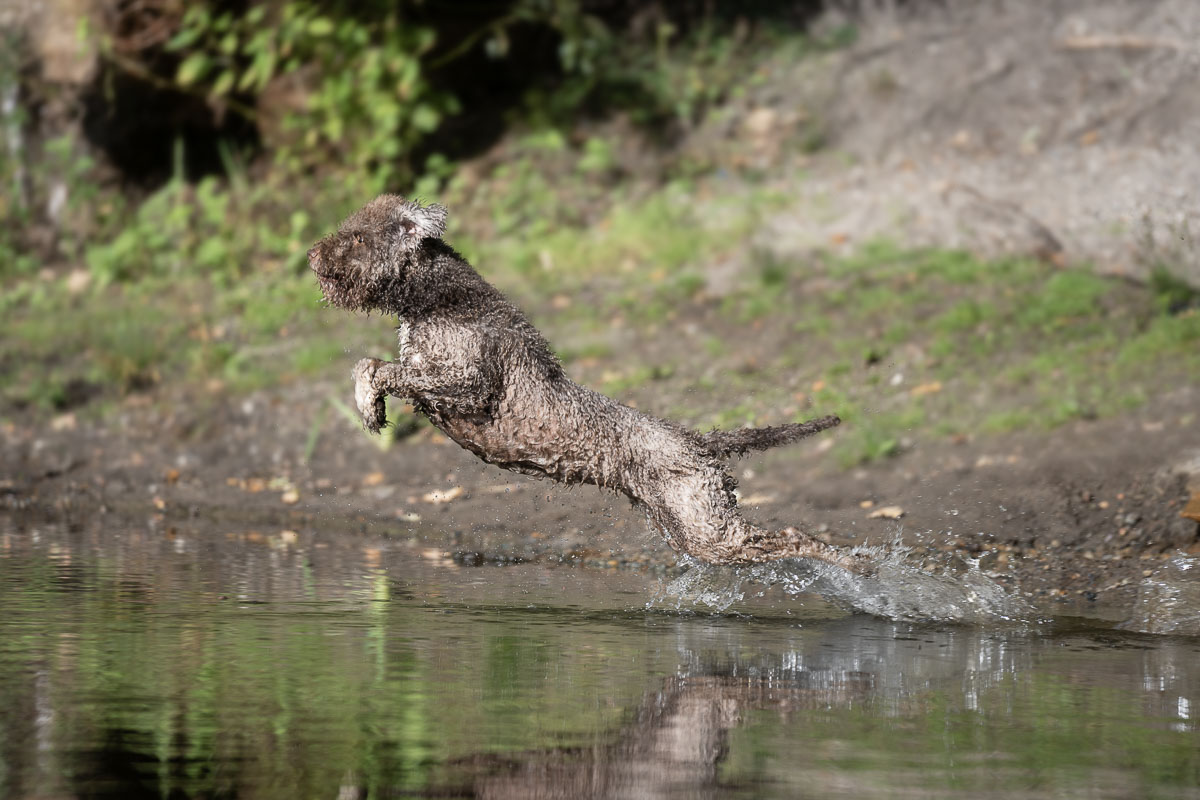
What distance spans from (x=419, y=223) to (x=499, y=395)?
69 cm

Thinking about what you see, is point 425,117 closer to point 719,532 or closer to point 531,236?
point 531,236

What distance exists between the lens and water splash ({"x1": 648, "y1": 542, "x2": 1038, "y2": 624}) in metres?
5.66

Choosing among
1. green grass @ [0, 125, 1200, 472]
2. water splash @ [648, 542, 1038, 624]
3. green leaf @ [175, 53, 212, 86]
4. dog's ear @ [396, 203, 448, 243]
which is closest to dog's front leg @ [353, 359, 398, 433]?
dog's ear @ [396, 203, 448, 243]

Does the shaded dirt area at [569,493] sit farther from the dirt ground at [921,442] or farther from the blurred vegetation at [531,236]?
the blurred vegetation at [531,236]

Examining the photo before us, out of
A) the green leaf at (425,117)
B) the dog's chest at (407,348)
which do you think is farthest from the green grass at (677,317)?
the dog's chest at (407,348)

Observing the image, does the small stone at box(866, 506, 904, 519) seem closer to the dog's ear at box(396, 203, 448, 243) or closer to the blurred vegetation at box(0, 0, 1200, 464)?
the blurred vegetation at box(0, 0, 1200, 464)

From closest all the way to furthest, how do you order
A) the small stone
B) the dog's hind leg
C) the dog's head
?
the dog's head < the dog's hind leg < the small stone

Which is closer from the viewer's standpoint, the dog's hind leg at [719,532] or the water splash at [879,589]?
the dog's hind leg at [719,532]

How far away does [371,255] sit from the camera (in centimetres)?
521

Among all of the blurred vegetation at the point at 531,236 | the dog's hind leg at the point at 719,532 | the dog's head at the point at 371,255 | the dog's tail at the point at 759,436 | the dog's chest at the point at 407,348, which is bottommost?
the dog's hind leg at the point at 719,532

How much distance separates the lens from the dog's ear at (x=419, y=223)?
5.25 meters

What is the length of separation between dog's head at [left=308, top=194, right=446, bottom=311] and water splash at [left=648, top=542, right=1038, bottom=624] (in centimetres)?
161

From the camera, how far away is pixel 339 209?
11930 mm

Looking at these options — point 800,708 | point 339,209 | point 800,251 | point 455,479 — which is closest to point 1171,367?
point 800,251
